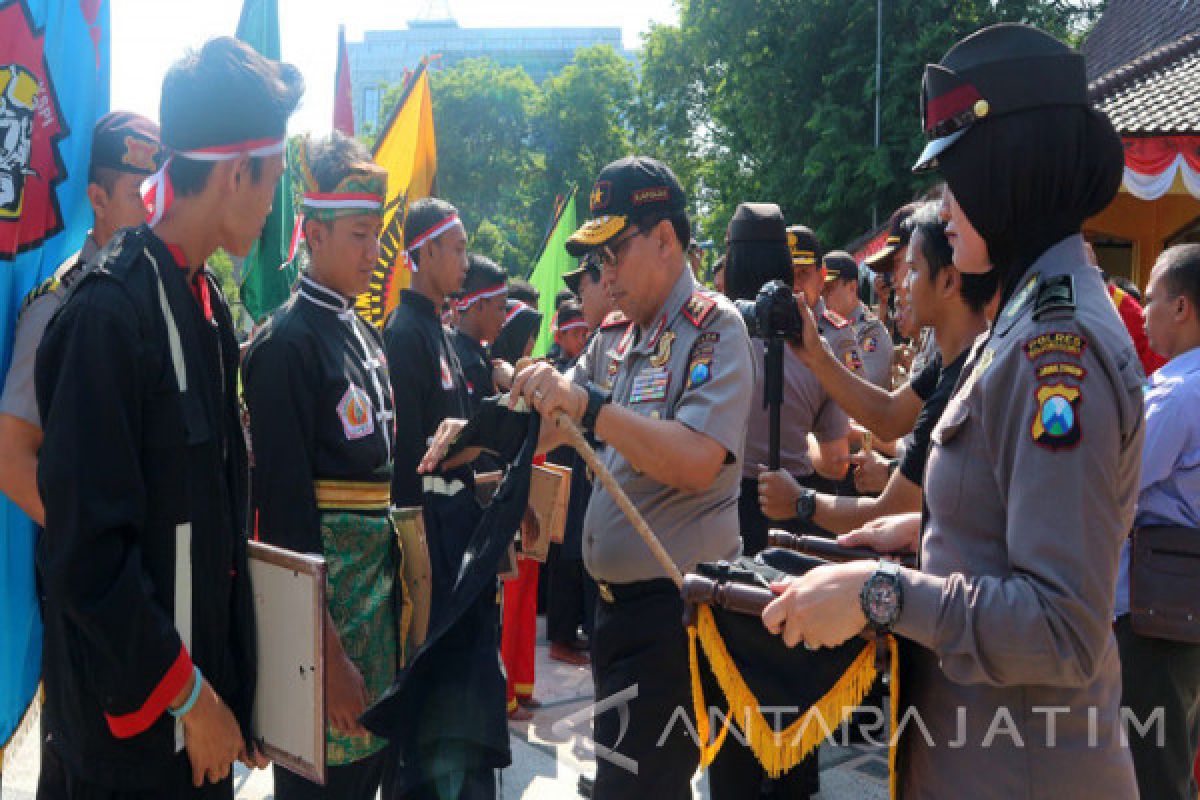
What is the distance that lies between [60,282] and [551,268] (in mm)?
6707

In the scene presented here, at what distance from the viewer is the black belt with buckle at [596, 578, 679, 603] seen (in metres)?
2.76

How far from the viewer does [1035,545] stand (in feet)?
4.67

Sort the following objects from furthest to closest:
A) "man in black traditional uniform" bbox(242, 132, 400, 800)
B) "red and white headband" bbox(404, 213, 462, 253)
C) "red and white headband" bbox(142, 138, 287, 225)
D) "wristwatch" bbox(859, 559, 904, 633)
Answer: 1. "red and white headband" bbox(404, 213, 462, 253)
2. "man in black traditional uniform" bbox(242, 132, 400, 800)
3. "red and white headband" bbox(142, 138, 287, 225)
4. "wristwatch" bbox(859, 559, 904, 633)

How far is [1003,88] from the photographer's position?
5.15ft

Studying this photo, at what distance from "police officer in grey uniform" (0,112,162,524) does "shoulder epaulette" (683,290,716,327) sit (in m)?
1.49

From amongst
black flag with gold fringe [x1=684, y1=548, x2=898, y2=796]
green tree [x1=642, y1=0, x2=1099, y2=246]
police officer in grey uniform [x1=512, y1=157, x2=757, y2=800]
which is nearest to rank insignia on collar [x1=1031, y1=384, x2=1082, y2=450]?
black flag with gold fringe [x1=684, y1=548, x2=898, y2=796]

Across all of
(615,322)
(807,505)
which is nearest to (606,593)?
(807,505)

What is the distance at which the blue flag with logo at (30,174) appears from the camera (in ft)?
7.98

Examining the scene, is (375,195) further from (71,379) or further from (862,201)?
(862,201)

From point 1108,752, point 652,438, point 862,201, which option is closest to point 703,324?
point 652,438

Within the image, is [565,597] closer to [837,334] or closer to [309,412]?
[837,334]

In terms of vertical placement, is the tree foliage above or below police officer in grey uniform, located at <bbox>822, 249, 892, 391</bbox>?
above

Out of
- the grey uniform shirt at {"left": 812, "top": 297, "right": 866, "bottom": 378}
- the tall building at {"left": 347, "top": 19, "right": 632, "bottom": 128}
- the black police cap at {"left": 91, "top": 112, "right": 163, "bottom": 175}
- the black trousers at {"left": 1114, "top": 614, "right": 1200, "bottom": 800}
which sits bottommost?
the black trousers at {"left": 1114, "top": 614, "right": 1200, "bottom": 800}

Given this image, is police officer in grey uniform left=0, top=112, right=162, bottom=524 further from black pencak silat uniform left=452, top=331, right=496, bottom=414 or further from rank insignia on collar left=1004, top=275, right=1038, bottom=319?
black pencak silat uniform left=452, top=331, right=496, bottom=414
